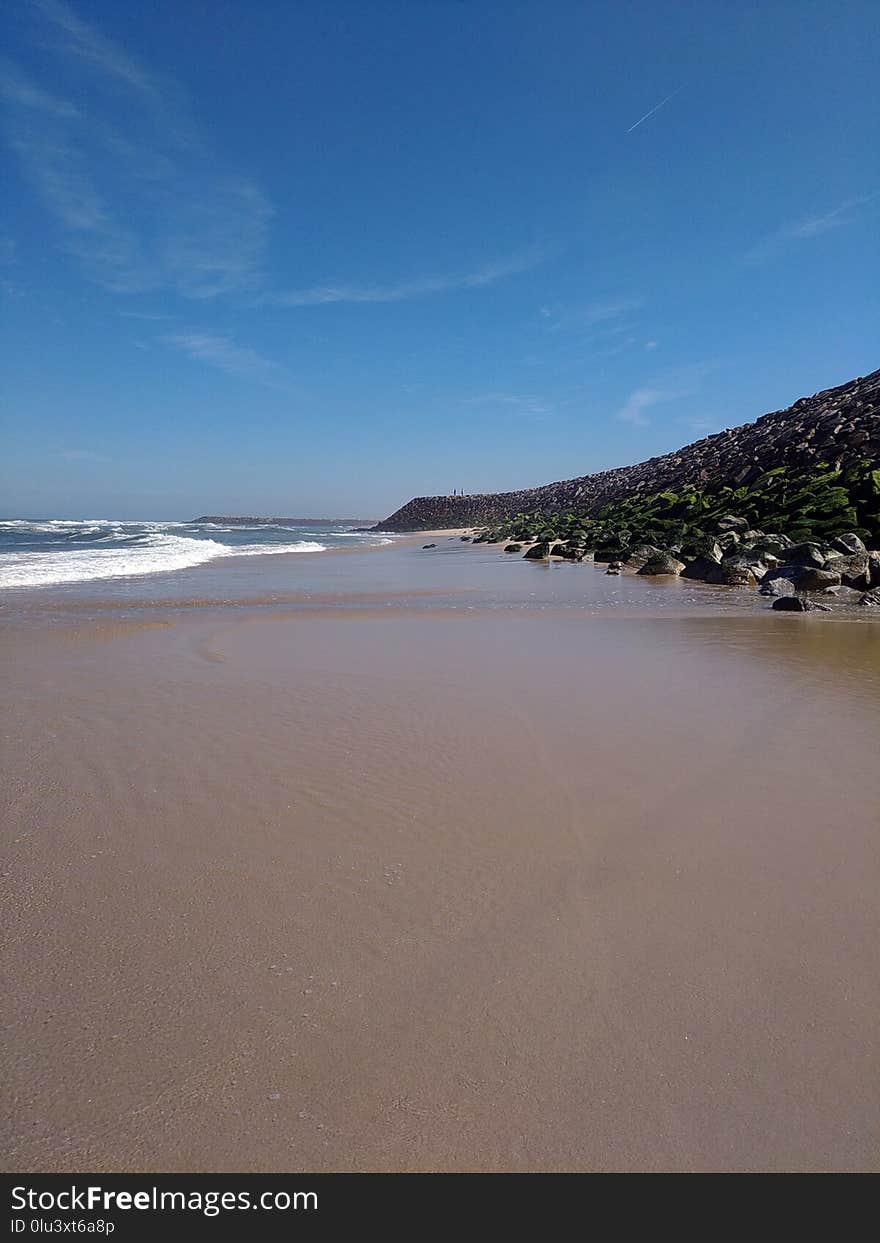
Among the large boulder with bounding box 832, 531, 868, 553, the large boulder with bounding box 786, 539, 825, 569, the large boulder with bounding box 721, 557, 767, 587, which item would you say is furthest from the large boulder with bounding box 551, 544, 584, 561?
the large boulder with bounding box 832, 531, 868, 553

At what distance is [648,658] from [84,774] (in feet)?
19.3

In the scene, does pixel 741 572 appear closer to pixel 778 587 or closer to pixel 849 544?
pixel 778 587

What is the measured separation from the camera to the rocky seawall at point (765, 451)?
28562 mm

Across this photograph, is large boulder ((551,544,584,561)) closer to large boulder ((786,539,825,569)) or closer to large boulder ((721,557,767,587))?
large boulder ((721,557,767,587))

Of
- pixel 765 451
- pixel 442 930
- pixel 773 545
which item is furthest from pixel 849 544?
pixel 765 451

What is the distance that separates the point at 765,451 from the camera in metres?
34.7

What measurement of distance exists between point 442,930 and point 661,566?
17.6 metres

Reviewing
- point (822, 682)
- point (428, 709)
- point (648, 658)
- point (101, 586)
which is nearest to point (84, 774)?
point (428, 709)

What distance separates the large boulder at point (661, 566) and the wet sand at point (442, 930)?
1306 cm

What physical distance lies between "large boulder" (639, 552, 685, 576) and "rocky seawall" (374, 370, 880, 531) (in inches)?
443

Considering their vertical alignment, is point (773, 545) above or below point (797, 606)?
above

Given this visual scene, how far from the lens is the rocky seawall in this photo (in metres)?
28.6
